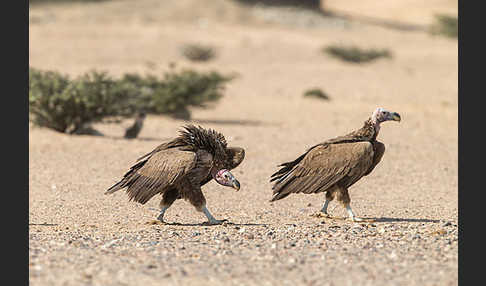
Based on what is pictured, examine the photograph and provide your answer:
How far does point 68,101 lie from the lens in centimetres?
1750

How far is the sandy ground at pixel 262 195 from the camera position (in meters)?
6.91

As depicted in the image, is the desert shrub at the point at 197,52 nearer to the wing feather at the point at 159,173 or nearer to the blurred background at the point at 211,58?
the blurred background at the point at 211,58

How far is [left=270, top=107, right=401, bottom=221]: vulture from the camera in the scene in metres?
9.87

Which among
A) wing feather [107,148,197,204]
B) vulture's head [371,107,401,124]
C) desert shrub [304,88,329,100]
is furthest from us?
desert shrub [304,88,329,100]

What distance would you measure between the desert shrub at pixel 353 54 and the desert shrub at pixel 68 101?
2182 cm

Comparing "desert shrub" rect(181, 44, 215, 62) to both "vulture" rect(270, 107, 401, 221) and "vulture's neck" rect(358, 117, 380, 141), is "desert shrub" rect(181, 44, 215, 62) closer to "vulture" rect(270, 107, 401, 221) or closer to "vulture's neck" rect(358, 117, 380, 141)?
"vulture's neck" rect(358, 117, 380, 141)

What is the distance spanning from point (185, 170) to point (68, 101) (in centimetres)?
882

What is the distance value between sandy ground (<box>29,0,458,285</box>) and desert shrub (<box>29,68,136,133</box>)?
40 centimetres

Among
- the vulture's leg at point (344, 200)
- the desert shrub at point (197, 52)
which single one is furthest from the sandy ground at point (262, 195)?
the desert shrub at point (197, 52)

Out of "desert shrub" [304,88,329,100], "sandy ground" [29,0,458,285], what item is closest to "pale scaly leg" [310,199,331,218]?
"sandy ground" [29,0,458,285]

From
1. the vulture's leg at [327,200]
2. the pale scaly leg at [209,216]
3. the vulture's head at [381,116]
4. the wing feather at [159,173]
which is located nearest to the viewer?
the wing feather at [159,173]

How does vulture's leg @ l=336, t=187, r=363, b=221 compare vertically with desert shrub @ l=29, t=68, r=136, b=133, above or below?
below

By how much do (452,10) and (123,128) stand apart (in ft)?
177

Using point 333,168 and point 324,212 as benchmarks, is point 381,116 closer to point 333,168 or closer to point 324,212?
point 333,168
